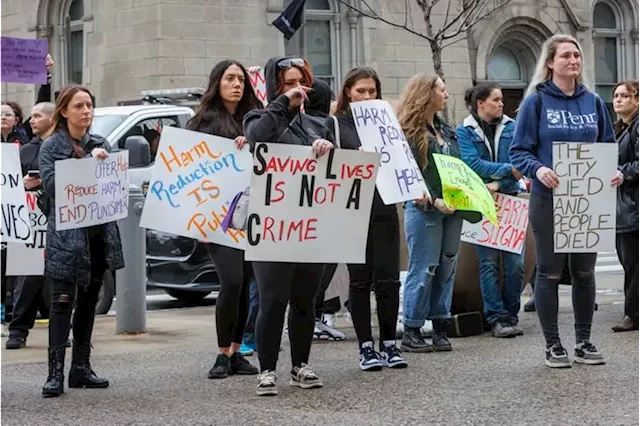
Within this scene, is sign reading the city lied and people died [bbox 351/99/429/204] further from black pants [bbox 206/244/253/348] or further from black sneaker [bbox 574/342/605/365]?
black sneaker [bbox 574/342/605/365]

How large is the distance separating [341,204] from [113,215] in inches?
54.1

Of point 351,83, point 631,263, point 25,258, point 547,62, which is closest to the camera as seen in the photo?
point 547,62

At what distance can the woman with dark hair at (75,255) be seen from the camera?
7.79 meters

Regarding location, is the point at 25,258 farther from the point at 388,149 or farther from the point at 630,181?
the point at 630,181

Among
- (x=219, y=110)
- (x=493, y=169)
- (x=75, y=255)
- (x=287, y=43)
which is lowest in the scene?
(x=75, y=255)

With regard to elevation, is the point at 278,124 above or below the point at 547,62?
below

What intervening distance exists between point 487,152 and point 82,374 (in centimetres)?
395

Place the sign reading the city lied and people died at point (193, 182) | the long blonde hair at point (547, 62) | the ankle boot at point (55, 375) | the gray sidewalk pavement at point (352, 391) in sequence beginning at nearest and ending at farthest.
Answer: the gray sidewalk pavement at point (352, 391), the ankle boot at point (55, 375), the sign reading the city lied and people died at point (193, 182), the long blonde hair at point (547, 62)

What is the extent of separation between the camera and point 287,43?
25250 millimetres

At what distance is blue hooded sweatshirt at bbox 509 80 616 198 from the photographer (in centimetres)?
841

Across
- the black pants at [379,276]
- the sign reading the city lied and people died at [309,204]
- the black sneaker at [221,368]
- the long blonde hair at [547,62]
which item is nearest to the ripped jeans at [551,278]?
the long blonde hair at [547,62]

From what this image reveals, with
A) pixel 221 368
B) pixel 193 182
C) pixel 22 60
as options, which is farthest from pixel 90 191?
pixel 22 60

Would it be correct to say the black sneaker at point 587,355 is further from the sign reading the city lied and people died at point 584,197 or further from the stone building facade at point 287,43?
the stone building facade at point 287,43

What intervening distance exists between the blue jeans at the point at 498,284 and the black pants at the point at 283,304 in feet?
9.45
